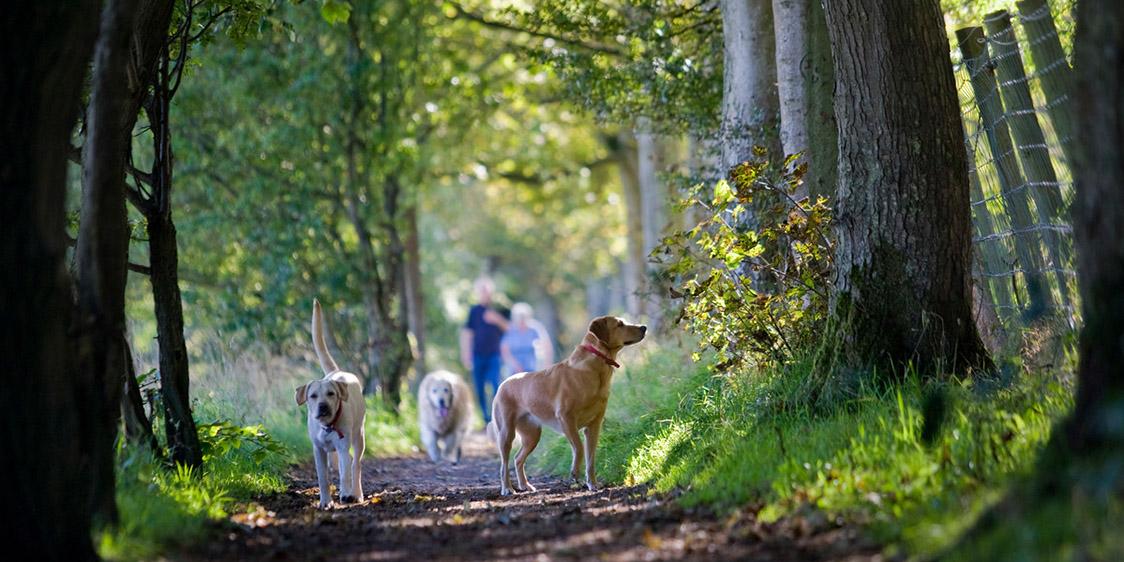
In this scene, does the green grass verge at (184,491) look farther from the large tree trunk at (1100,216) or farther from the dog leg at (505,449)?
the large tree trunk at (1100,216)

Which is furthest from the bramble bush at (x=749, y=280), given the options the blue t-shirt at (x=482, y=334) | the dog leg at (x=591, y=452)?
the blue t-shirt at (x=482, y=334)

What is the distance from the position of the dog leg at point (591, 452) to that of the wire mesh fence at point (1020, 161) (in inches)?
122

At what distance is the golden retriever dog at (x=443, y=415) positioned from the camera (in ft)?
48.9

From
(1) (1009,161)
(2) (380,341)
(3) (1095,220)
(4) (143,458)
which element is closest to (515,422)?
(4) (143,458)

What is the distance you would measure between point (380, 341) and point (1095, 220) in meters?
14.5

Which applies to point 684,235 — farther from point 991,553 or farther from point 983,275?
point 991,553

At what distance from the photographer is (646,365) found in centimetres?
1443

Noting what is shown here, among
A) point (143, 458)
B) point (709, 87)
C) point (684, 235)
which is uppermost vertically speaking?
point (709, 87)

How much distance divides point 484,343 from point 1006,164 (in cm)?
1183

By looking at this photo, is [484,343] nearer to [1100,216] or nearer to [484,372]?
[484,372]

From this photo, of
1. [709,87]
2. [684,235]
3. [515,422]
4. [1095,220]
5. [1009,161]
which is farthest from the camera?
[709,87]

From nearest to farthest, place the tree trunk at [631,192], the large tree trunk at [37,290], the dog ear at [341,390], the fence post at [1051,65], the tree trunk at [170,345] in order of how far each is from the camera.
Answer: the large tree trunk at [37,290] → the fence post at [1051,65] → the tree trunk at [170,345] → the dog ear at [341,390] → the tree trunk at [631,192]

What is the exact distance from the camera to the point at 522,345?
19.5 meters

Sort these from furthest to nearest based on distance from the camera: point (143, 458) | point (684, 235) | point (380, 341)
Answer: point (380, 341), point (684, 235), point (143, 458)
